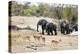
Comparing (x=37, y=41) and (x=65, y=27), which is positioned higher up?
(x=65, y=27)

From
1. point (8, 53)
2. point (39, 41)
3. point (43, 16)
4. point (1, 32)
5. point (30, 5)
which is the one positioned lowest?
point (8, 53)

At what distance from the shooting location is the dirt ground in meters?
1.68

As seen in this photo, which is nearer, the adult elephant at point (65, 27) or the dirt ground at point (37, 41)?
the dirt ground at point (37, 41)

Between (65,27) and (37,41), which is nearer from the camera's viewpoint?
(37,41)

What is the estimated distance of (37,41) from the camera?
5.72ft

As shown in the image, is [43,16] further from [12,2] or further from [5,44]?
[5,44]

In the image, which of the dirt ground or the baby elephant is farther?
the baby elephant

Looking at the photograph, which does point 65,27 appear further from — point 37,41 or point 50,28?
point 37,41

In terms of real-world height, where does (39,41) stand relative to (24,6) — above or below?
below

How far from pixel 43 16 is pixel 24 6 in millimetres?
235

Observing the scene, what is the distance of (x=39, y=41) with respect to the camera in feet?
5.74

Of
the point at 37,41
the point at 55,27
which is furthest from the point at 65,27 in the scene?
the point at 37,41

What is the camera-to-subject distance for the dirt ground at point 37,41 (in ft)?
5.50

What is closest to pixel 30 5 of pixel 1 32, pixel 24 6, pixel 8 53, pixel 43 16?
pixel 24 6
